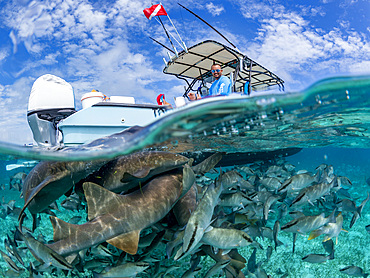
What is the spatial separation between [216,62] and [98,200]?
9.90 m

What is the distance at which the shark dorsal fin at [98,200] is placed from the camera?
3.29 meters

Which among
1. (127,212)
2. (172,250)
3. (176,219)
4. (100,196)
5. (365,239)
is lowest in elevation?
(365,239)

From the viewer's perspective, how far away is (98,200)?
3.33 meters

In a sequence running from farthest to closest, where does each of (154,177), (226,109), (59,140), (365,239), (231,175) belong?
(365,239) < (59,140) < (231,175) < (226,109) < (154,177)

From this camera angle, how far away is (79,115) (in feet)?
22.3

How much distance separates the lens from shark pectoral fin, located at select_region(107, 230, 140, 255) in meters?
3.04

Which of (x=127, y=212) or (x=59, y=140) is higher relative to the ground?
(x=59, y=140)

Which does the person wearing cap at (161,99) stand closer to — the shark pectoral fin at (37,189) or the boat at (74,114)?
the boat at (74,114)

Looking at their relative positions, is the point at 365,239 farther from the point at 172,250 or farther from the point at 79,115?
the point at 79,115

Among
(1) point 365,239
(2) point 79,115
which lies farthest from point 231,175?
(1) point 365,239

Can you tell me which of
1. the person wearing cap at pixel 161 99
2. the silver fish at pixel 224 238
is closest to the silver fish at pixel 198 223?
the silver fish at pixel 224 238

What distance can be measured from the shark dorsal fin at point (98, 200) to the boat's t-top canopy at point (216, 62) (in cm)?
709

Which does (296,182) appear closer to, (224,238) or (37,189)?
(224,238)

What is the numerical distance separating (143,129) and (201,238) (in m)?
2.15
